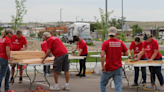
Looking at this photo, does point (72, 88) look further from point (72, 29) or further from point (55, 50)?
point (72, 29)

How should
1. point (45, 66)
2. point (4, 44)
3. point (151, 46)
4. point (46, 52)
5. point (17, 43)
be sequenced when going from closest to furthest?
point (4, 44), point (151, 46), point (46, 52), point (17, 43), point (45, 66)

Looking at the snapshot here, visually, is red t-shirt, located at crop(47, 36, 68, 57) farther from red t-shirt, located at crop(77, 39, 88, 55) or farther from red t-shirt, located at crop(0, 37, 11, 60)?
red t-shirt, located at crop(77, 39, 88, 55)

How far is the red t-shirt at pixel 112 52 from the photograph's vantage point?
541 cm

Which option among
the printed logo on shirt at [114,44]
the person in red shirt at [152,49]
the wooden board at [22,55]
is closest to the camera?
the printed logo on shirt at [114,44]

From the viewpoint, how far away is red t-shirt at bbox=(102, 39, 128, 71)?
5410 millimetres

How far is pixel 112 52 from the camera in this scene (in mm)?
5445

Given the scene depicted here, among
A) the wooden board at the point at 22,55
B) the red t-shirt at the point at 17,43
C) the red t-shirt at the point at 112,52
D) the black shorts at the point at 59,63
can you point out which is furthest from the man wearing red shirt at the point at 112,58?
the red t-shirt at the point at 17,43

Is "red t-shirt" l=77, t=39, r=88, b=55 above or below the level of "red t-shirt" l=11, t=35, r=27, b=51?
below

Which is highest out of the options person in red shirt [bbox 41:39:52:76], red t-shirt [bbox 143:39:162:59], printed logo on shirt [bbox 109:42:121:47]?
printed logo on shirt [bbox 109:42:121:47]

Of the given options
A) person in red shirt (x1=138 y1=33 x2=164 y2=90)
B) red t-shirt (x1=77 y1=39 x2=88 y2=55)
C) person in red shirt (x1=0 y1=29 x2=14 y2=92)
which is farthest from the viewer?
red t-shirt (x1=77 y1=39 x2=88 y2=55)

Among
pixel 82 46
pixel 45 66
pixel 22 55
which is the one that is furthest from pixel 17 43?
pixel 82 46

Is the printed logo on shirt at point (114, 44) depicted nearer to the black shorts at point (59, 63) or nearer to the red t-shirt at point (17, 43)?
the black shorts at point (59, 63)

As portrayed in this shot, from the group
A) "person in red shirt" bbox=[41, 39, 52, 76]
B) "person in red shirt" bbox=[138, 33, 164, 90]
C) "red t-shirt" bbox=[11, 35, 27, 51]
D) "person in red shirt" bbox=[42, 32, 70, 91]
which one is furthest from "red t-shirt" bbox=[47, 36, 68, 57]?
"person in red shirt" bbox=[138, 33, 164, 90]

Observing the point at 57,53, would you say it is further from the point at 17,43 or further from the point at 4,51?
the point at 17,43
